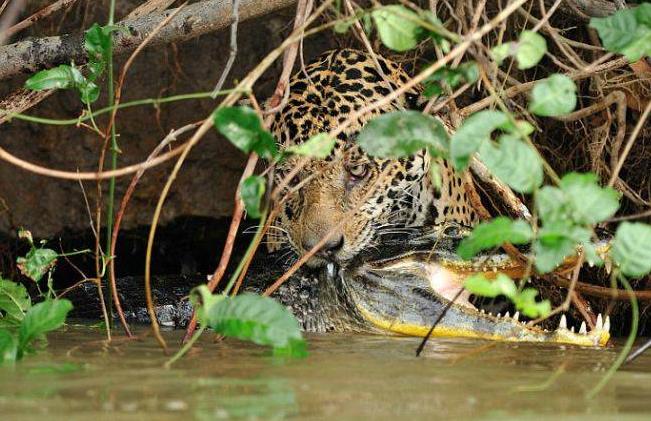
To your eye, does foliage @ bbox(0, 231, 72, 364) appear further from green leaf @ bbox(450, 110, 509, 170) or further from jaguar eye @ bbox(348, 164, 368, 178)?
jaguar eye @ bbox(348, 164, 368, 178)

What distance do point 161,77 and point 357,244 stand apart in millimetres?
1886

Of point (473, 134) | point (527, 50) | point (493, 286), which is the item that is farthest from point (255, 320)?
point (527, 50)

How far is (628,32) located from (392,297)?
6.16 ft

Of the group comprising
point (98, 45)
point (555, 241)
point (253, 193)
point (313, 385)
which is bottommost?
point (313, 385)

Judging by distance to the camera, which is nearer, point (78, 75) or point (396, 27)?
point (396, 27)

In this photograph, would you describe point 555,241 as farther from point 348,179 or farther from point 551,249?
point 348,179

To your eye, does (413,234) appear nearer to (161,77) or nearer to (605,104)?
(605,104)

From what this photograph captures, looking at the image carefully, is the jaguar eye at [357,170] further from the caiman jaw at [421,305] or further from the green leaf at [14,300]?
the green leaf at [14,300]

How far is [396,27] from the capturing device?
277 cm

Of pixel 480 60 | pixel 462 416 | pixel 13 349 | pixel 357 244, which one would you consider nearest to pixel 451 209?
pixel 357 244

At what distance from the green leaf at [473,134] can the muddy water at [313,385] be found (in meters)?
0.53

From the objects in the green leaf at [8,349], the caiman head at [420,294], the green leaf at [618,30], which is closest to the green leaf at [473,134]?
the green leaf at [618,30]

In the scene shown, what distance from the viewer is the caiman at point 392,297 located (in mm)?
4113

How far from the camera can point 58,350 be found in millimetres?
3256
